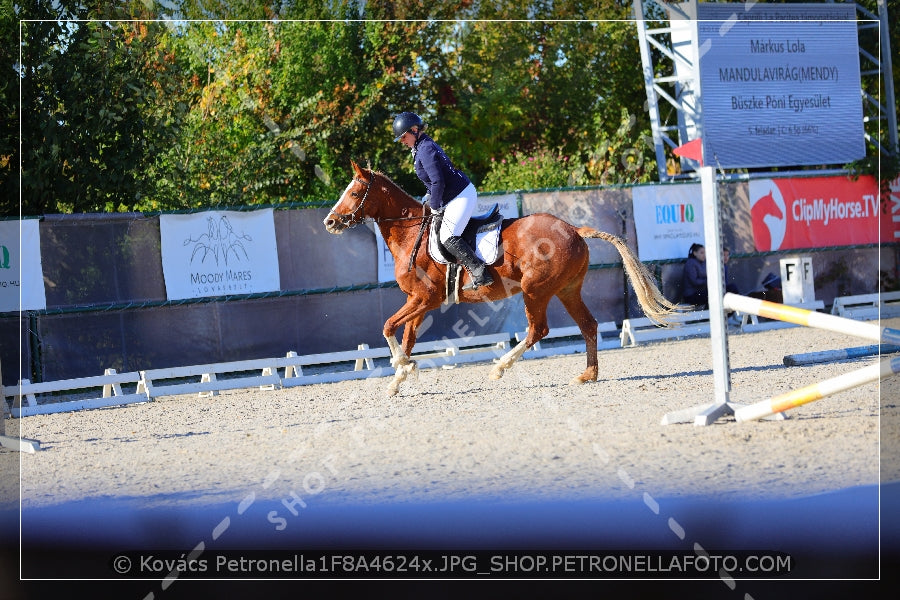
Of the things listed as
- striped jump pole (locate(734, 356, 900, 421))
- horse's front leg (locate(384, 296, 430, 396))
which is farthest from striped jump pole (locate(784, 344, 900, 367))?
horse's front leg (locate(384, 296, 430, 396))

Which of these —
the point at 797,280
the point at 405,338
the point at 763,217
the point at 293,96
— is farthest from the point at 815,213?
the point at 405,338

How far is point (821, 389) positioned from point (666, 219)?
36.7 feet

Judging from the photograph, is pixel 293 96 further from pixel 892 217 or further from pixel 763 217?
pixel 892 217

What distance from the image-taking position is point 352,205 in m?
11.1

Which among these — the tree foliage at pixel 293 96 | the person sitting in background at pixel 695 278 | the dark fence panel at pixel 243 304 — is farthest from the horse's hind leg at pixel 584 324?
the tree foliage at pixel 293 96

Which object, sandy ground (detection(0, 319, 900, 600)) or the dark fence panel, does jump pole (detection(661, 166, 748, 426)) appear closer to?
sandy ground (detection(0, 319, 900, 600))

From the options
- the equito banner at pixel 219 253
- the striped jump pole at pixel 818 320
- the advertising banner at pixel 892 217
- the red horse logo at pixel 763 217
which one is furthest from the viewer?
the advertising banner at pixel 892 217

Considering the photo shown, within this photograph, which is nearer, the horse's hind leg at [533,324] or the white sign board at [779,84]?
the horse's hind leg at [533,324]

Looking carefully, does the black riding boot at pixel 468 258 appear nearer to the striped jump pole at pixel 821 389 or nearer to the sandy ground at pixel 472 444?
the sandy ground at pixel 472 444

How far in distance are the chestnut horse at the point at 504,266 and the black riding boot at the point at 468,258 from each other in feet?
0.71

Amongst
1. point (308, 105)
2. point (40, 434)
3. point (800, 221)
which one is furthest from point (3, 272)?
point (800, 221)

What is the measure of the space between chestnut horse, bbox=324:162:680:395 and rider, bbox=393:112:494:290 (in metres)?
0.32

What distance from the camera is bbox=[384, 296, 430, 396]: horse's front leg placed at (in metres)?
10.7

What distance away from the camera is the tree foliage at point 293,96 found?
14500 millimetres
